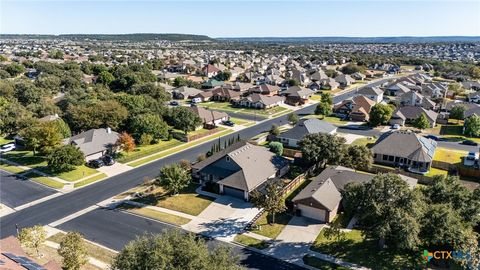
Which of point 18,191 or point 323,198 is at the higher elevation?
point 323,198

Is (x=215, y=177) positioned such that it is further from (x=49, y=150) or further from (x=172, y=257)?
(x=49, y=150)

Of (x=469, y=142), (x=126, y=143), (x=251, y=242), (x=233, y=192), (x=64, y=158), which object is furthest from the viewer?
(x=469, y=142)

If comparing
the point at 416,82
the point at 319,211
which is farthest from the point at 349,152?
the point at 416,82

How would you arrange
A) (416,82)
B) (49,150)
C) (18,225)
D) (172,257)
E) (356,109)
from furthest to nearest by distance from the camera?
(416,82)
(356,109)
(49,150)
(18,225)
(172,257)

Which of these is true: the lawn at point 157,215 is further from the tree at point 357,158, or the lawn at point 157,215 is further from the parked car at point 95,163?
the tree at point 357,158

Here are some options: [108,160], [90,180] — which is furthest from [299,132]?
[90,180]

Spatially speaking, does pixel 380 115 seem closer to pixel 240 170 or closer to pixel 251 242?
pixel 240 170
